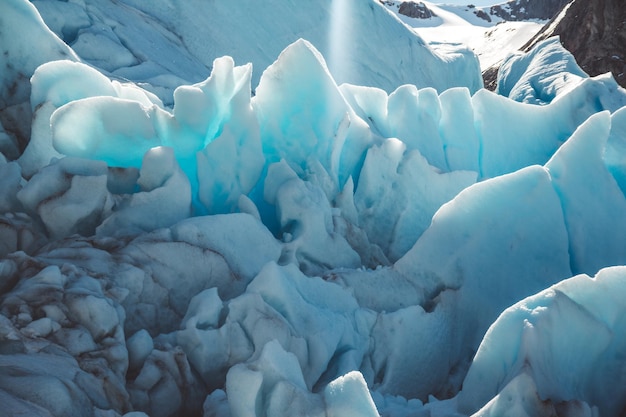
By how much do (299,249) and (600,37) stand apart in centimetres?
1447

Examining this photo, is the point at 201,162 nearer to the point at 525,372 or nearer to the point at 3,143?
the point at 3,143

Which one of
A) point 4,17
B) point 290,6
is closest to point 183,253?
point 4,17

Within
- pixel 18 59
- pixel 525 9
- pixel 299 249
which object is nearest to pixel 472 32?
pixel 525 9

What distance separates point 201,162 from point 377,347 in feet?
5.00

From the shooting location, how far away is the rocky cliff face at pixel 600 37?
15.3 meters

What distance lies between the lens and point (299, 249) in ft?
12.2

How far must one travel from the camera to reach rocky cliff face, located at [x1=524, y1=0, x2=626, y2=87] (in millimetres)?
15334

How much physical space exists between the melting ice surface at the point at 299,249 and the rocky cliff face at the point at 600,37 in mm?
11078

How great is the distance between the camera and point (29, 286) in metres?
2.51

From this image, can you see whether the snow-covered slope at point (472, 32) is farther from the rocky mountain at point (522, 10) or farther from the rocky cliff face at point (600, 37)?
the rocky cliff face at point (600, 37)

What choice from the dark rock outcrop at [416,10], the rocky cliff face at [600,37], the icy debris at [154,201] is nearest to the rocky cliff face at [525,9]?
the dark rock outcrop at [416,10]

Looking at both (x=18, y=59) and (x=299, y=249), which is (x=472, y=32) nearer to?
(x=18, y=59)

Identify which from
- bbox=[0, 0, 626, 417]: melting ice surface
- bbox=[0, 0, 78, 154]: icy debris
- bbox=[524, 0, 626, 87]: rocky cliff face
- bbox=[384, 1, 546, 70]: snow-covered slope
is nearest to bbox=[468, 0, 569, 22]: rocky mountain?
bbox=[384, 1, 546, 70]: snow-covered slope

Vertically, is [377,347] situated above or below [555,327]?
below
